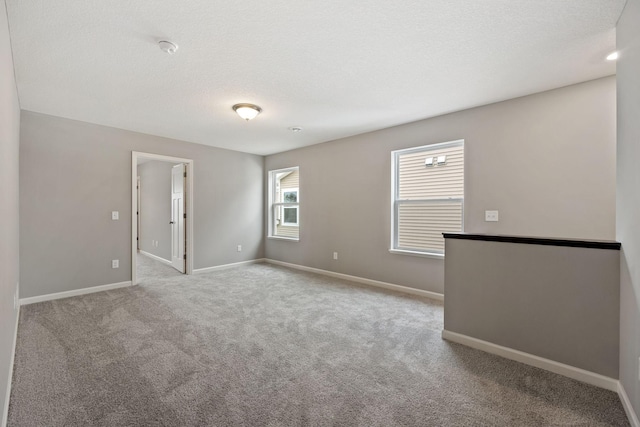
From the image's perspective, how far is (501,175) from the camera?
3.33m

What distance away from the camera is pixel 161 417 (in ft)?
5.35

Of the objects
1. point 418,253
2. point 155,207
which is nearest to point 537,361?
point 418,253

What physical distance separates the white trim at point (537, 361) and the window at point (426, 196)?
1.49 m

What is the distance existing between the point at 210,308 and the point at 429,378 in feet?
8.31

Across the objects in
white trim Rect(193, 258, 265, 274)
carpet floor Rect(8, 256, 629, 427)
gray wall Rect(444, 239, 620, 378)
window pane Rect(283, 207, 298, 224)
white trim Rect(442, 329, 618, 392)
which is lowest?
carpet floor Rect(8, 256, 629, 427)

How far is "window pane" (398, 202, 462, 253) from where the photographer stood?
12.6 ft

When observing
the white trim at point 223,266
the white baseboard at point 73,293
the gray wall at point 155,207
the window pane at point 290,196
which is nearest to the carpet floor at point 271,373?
the white baseboard at point 73,293

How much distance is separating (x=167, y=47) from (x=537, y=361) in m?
3.70

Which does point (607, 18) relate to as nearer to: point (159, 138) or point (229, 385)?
point (229, 385)

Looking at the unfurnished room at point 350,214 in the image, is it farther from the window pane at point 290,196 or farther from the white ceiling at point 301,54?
the window pane at point 290,196

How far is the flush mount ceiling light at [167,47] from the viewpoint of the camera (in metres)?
2.18

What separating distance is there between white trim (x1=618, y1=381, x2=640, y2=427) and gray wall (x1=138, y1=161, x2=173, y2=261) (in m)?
6.81

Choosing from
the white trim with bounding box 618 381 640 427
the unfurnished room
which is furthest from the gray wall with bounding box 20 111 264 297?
the white trim with bounding box 618 381 640 427

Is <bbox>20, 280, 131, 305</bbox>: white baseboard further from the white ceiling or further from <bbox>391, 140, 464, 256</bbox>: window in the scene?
<bbox>391, 140, 464, 256</bbox>: window
